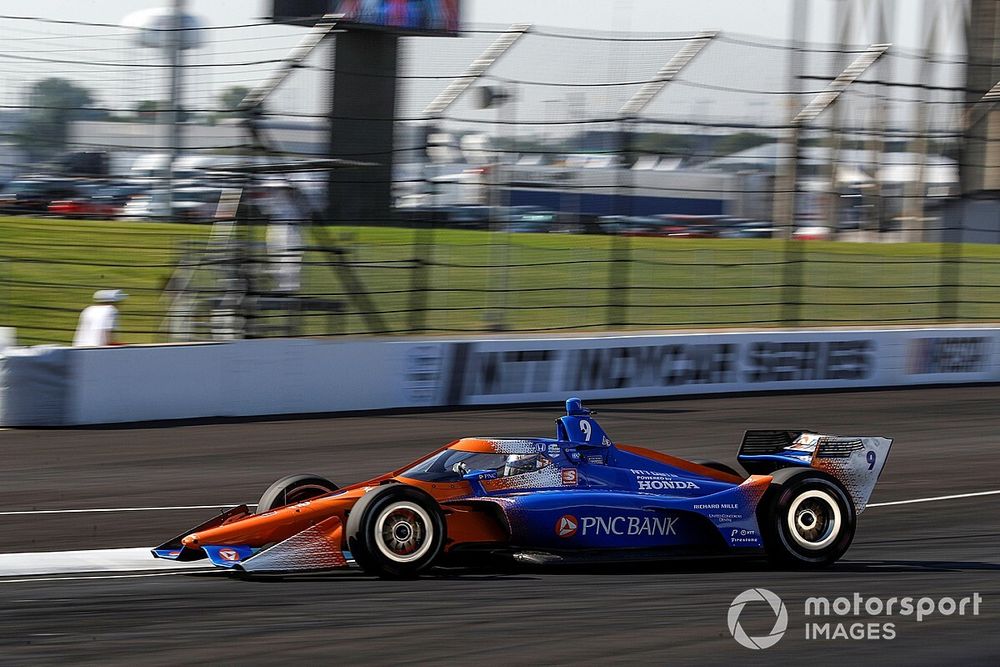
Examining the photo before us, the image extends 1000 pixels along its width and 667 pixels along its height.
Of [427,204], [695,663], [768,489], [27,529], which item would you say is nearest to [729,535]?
[768,489]

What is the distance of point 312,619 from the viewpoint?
5754 millimetres

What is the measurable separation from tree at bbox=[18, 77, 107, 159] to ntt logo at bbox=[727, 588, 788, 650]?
7.95 m

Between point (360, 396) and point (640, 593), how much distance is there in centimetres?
763

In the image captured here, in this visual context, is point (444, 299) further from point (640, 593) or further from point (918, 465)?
point (640, 593)

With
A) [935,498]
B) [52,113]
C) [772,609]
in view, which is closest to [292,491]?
[772,609]

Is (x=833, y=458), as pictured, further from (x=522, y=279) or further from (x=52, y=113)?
(x=52, y=113)

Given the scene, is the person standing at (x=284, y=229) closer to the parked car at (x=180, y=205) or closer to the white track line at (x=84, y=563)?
the parked car at (x=180, y=205)

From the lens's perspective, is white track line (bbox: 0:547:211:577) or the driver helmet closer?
white track line (bbox: 0:547:211:577)

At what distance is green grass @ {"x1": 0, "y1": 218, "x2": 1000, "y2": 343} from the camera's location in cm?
1345

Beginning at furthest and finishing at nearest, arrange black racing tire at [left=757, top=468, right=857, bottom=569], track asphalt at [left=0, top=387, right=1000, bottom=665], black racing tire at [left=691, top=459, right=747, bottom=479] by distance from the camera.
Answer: black racing tire at [left=691, top=459, right=747, bottom=479] → black racing tire at [left=757, top=468, right=857, bottom=569] → track asphalt at [left=0, top=387, right=1000, bottom=665]

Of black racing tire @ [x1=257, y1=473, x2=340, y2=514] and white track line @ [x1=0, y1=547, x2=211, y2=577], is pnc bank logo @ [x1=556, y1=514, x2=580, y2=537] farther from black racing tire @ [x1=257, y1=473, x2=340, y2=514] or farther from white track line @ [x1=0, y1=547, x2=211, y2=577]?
white track line @ [x1=0, y1=547, x2=211, y2=577]

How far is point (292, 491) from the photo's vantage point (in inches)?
281

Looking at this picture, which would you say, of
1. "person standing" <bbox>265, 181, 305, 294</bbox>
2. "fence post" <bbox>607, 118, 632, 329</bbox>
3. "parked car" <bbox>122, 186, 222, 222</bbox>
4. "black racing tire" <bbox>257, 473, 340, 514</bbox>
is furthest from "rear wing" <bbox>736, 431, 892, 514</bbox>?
"parked car" <bbox>122, 186, 222, 222</bbox>

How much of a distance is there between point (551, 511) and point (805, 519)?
55.6 inches
